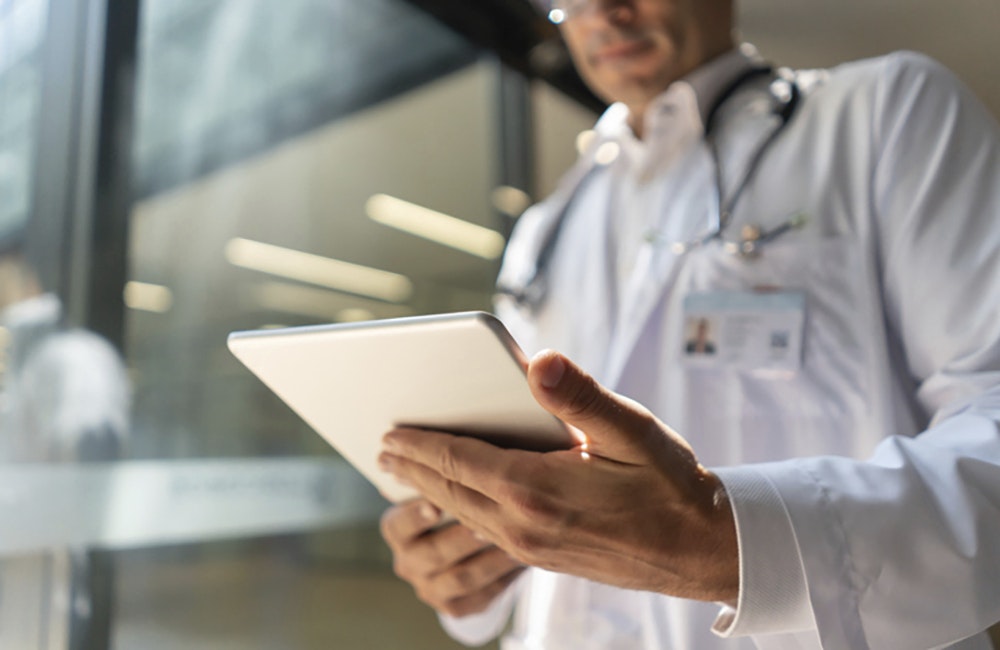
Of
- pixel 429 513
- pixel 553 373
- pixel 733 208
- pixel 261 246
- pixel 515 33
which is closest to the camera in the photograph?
pixel 553 373

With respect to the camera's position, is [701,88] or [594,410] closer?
[594,410]

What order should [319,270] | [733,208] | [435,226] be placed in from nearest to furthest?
[733,208] → [319,270] → [435,226]

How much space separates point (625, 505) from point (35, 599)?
97 cm

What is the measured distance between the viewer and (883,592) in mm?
697

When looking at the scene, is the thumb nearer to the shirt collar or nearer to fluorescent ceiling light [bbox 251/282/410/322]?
the shirt collar

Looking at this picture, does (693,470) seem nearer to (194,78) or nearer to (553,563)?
(553,563)

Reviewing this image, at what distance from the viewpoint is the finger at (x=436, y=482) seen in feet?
2.35

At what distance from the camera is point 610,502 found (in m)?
0.64

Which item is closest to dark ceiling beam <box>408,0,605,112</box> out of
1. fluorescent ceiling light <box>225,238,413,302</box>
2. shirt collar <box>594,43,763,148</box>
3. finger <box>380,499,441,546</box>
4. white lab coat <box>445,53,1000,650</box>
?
fluorescent ceiling light <box>225,238,413,302</box>

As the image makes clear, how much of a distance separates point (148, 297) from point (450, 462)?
2.86 ft

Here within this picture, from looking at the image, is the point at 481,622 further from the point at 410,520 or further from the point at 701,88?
the point at 701,88

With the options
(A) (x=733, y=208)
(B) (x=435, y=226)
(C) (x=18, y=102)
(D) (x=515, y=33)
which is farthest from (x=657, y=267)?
(D) (x=515, y=33)

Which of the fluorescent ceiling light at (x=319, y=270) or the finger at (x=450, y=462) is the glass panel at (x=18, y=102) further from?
the finger at (x=450, y=462)

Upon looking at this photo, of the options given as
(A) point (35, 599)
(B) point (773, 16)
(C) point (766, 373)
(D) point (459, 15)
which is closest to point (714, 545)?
(C) point (766, 373)
